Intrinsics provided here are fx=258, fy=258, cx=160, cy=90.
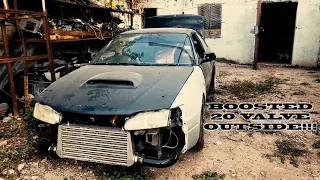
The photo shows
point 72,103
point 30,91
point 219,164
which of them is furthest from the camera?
point 30,91

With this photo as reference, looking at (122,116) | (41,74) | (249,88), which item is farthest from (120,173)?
(249,88)

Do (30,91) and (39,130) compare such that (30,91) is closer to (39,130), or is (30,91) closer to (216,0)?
(39,130)

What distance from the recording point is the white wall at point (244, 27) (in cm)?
983

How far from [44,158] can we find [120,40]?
1985 mm

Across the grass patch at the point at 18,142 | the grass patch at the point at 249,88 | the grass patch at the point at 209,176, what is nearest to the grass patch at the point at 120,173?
the grass patch at the point at 209,176

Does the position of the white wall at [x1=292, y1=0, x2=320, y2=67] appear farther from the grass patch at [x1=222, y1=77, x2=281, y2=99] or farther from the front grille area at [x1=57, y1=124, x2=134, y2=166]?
the front grille area at [x1=57, y1=124, x2=134, y2=166]

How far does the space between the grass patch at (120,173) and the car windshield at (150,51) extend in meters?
1.39

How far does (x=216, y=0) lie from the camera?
10875 mm

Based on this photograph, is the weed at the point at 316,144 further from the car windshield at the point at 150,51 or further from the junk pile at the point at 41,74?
the junk pile at the point at 41,74

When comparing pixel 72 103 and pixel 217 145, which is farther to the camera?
pixel 217 145

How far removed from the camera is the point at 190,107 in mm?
2619

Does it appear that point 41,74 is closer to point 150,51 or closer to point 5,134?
point 5,134

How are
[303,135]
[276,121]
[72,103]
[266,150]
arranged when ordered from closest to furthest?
1. [72,103]
2. [266,150]
3. [303,135]
4. [276,121]

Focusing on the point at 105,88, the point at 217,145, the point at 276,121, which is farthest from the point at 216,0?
the point at 105,88
